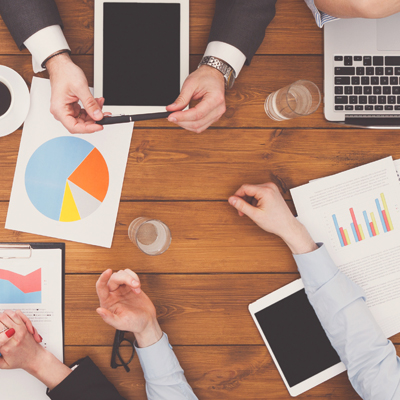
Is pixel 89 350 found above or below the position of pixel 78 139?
below

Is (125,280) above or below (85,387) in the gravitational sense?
above

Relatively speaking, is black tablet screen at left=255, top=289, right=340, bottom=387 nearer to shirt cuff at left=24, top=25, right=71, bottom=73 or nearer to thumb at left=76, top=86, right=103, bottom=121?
→ thumb at left=76, top=86, right=103, bottom=121

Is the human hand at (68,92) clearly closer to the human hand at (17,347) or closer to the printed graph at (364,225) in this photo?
the human hand at (17,347)

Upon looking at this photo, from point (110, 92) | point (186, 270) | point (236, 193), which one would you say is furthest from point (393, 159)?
point (110, 92)

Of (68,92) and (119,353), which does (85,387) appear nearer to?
(119,353)

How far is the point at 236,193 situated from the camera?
1.04 metres

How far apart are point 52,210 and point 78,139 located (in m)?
0.22

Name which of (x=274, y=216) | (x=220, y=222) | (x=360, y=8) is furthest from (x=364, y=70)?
(x=220, y=222)

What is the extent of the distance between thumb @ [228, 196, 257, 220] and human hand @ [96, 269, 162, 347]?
1.11ft

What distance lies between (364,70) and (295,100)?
0.73 ft

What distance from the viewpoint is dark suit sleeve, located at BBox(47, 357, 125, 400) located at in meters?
1.00

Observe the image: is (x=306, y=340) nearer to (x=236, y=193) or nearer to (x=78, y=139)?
(x=236, y=193)

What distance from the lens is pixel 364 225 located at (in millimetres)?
1062

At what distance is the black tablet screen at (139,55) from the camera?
0.99 meters
